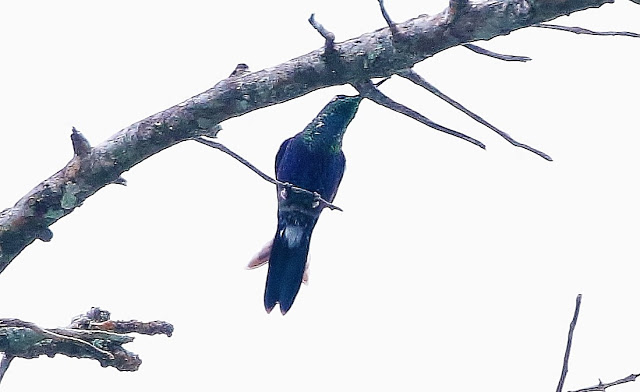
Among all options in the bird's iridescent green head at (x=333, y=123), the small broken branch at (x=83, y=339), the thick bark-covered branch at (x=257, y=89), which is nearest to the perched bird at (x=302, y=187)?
the bird's iridescent green head at (x=333, y=123)

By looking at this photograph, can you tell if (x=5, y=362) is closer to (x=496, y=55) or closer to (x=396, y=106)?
(x=396, y=106)

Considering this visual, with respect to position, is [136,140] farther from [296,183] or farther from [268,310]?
[268,310]

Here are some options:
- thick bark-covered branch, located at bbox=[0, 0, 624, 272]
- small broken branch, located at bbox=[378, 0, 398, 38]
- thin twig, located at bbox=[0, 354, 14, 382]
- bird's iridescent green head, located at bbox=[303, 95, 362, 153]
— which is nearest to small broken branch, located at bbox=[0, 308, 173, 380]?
thin twig, located at bbox=[0, 354, 14, 382]

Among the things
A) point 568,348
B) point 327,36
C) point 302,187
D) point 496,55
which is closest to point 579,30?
point 496,55

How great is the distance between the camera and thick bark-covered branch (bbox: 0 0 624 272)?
1967 millimetres

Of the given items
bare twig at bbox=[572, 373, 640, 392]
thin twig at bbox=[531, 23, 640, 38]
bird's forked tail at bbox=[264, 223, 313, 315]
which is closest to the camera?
bare twig at bbox=[572, 373, 640, 392]

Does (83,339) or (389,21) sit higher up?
(389,21)

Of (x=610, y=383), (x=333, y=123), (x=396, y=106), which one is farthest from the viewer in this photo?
(x=333, y=123)

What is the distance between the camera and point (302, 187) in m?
3.23

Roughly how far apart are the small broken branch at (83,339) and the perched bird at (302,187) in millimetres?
1084

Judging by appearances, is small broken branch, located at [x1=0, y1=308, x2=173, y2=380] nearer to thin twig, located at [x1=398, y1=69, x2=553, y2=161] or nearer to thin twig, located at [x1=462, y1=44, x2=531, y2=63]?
thin twig, located at [x1=398, y1=69, x2=553, y2=161]

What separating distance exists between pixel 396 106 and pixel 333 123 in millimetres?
998

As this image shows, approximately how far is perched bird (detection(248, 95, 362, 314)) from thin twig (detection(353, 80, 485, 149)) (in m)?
0.80

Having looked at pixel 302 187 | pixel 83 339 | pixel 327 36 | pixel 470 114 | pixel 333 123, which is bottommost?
pixel 83 339
